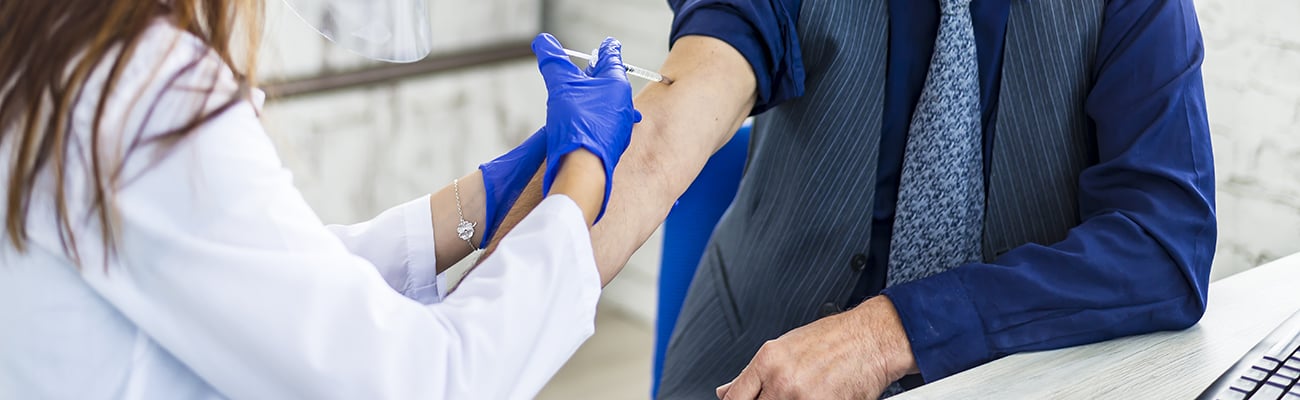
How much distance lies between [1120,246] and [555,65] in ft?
1.99

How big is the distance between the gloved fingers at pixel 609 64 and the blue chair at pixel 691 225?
0.37m

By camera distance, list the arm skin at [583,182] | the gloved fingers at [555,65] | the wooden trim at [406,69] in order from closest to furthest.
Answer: the arm skin at [583,182] < the gloved fingers at [555,65] < the wooden trim at [406,69]

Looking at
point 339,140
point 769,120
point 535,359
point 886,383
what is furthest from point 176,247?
point 339,140

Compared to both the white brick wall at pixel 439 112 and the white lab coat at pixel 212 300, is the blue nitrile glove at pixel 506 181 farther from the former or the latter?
the white brick wall at pixel 439 112

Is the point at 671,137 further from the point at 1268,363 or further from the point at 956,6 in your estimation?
the point at 1268,363

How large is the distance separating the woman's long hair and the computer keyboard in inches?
34.8

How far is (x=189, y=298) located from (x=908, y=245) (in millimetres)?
831

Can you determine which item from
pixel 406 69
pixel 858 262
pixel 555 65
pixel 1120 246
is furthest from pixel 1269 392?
pixel 406 69

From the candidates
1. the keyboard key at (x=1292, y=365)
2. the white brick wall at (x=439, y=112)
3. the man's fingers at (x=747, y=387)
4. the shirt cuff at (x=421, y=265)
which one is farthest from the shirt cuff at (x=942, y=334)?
the white brick wall at (x=439, y=112)

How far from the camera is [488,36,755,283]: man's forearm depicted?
1230 mm

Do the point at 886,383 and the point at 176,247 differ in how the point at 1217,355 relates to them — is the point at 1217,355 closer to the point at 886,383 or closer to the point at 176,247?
the point at 886,383

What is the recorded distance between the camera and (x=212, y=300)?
0.82m

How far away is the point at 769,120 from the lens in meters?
1.48

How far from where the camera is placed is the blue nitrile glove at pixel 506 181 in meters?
1.25
